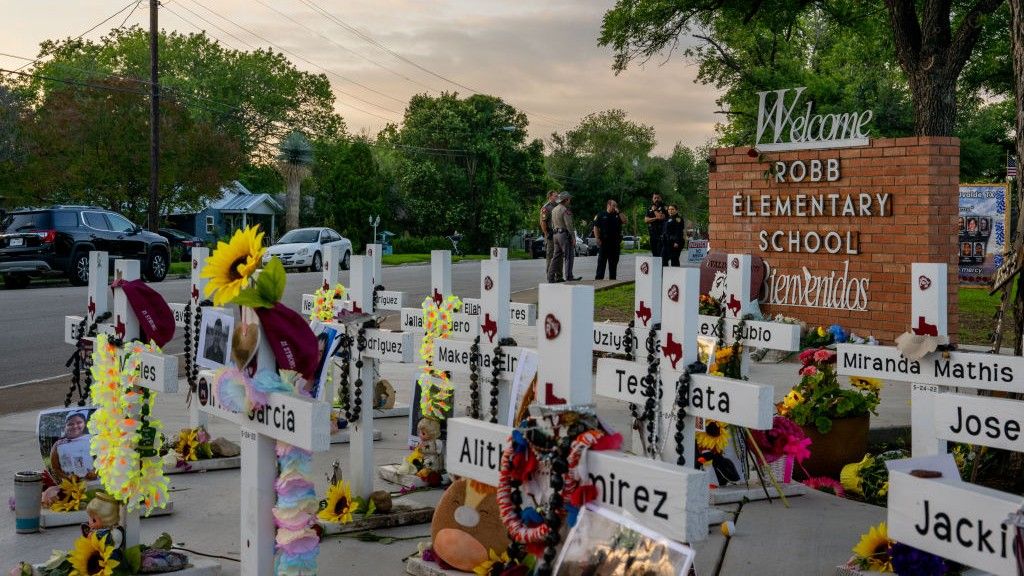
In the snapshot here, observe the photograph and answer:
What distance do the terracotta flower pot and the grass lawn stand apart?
648 centimetres

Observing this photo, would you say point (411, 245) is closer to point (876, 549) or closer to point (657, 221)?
point (657, 221)

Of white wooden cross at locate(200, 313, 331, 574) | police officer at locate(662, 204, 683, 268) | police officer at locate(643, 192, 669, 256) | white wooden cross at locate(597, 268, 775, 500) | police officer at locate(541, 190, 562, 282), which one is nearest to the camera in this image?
white wooden cross at locate(200, 313, 331, 574)

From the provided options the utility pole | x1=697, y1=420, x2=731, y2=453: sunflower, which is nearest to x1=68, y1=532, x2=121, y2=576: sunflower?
x1=697, y1=420, x2=731, y2=453: sunflower

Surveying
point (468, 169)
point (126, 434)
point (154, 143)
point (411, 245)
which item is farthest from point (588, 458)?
point (468, 169)

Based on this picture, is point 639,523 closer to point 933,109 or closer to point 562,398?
point 562,398

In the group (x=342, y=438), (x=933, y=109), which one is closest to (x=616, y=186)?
(x=933, y=109)

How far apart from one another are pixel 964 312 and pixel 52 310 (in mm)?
14796

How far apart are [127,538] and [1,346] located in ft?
33.2

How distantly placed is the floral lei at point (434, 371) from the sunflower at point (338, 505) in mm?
1299

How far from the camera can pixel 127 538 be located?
5.03m

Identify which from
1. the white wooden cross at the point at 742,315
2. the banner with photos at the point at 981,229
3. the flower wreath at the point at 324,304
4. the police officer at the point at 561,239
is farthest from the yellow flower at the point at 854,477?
the banner with photos at the point at 981,229

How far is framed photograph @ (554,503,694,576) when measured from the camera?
2834 mm

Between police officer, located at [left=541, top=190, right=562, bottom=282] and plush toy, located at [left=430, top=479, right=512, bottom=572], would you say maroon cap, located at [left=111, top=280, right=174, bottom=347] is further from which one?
police officer, located at [left=541, top=190, right=562, bottom=282]

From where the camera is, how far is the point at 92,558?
490 cm
